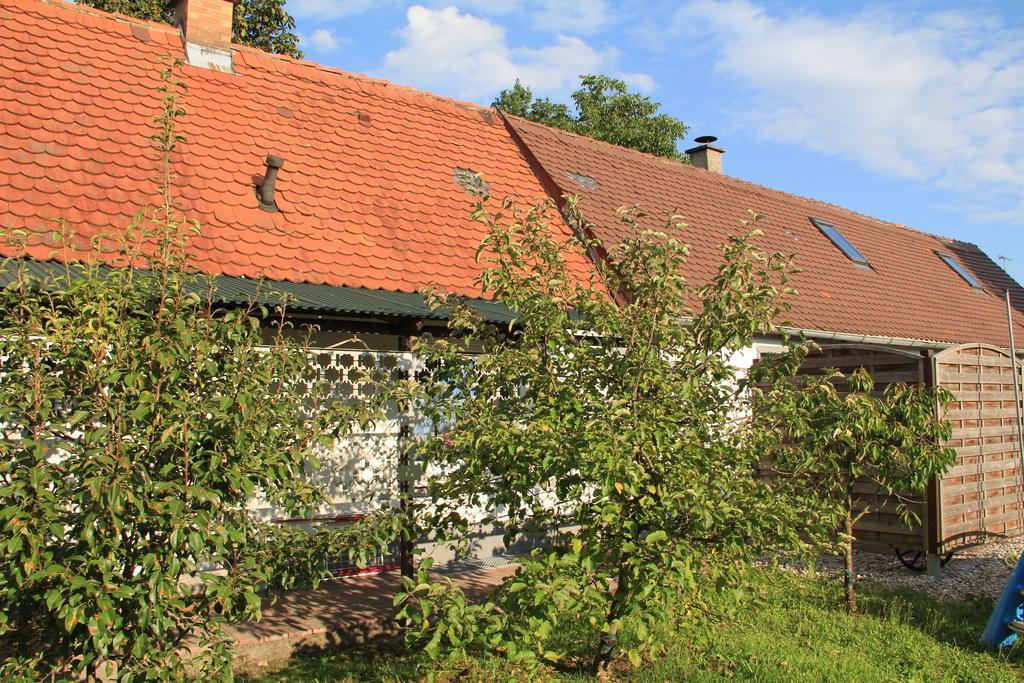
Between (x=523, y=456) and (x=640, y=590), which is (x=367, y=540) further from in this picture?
(x=640, y=590)

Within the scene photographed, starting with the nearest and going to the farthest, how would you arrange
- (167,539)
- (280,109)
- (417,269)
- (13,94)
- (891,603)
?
1. (167,539)
2. (891,603)
3. (13,94)
4. (417,269)
5. (280,109)

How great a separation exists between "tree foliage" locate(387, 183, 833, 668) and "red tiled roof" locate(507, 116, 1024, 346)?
545cm

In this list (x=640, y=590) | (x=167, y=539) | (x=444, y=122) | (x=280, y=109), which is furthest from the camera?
(x=444, y=122)

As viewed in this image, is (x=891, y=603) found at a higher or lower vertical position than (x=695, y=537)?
lower

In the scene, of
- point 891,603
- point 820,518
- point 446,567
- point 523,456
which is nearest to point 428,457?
point 523,456

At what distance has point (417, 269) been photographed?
26.9 feet

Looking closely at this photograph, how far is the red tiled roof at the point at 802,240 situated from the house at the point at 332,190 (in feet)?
0.27

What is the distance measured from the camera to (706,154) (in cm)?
1800

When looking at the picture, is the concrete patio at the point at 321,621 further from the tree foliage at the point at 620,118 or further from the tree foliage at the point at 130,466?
the tree foliage at the point at 620,118

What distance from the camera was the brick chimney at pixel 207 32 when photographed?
9.68 meters

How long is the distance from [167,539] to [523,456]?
1.73 meters

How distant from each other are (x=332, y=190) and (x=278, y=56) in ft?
9.66

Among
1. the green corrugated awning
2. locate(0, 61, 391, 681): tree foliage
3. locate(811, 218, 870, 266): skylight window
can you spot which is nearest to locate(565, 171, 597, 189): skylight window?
the green corrugated awning

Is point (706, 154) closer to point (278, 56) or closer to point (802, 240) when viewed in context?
point (802, 240)
